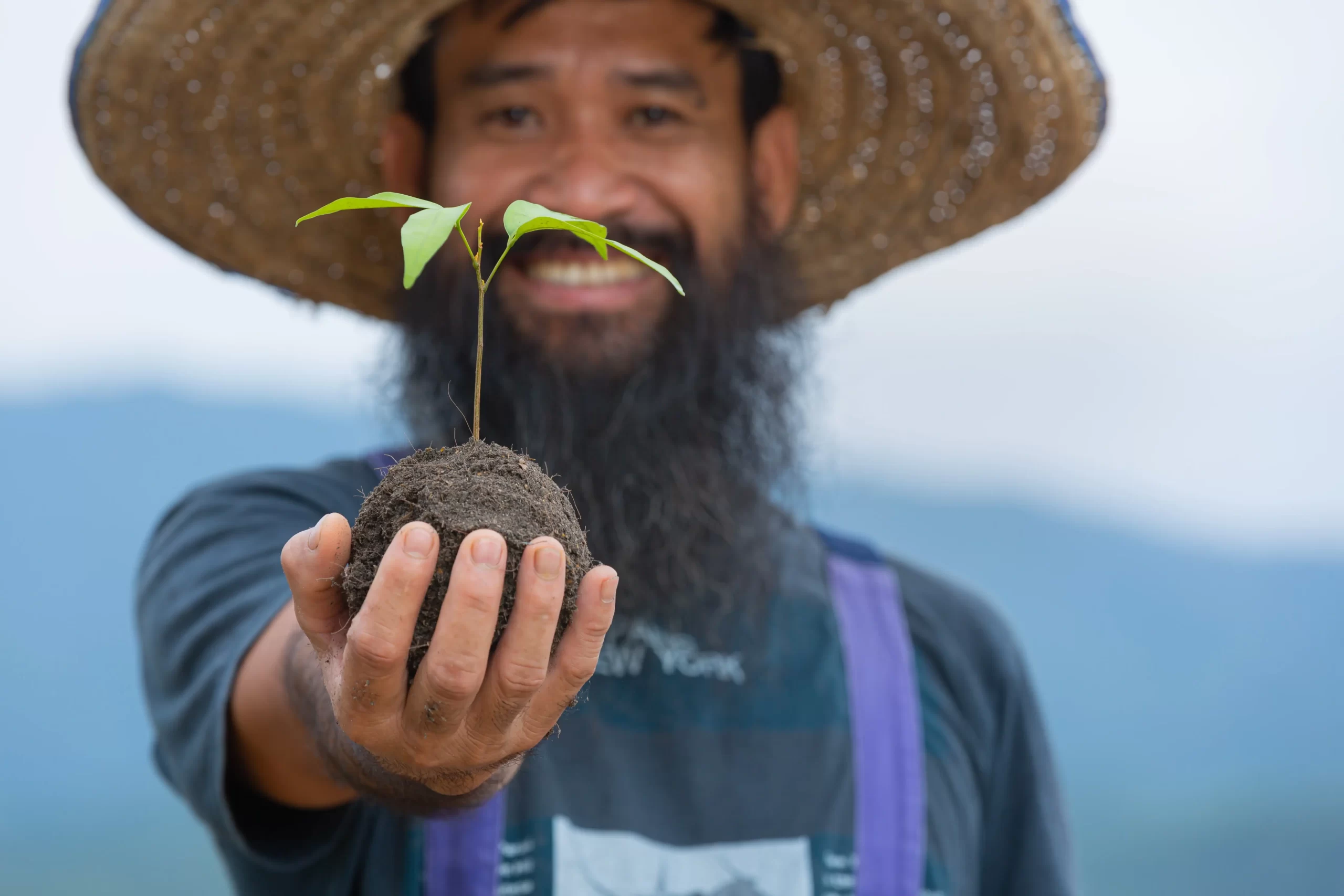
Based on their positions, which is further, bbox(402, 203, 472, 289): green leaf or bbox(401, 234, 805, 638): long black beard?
bbox(401, 234, 805, 638): long black beard

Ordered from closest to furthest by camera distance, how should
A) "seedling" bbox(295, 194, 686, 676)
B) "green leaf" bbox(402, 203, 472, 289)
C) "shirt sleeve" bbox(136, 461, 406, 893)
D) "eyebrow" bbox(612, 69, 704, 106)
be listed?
"green leaf" bbox(402, 203, 472, 289) → "seedling" bbox(295, 194, 686, 676) → "shirt sleeve" bbox(136, 461, 406, 893) → "eyebrow" bbox(612, 69, 704, 106)

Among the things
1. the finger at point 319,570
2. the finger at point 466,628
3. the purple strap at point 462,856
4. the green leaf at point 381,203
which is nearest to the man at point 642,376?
the purple strap at point 462,856

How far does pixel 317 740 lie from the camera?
4.26 feet

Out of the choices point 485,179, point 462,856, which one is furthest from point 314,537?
point 485,179

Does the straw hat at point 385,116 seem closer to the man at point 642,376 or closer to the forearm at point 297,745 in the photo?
the man at point 642,376

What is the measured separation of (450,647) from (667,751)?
1088 millimetres

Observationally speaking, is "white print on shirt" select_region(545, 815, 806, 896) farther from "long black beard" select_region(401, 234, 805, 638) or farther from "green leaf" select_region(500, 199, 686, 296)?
"green leaf" select_region(500, 199, 686, 296)

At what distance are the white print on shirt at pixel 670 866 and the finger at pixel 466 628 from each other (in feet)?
2.90

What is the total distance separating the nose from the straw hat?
1.13ft

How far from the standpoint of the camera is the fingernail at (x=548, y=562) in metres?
0.94

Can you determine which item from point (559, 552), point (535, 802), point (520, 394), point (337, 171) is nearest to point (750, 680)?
point (535, 802)

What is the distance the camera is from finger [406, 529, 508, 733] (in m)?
0.93

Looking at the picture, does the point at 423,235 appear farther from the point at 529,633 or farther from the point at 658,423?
the point at 658,423

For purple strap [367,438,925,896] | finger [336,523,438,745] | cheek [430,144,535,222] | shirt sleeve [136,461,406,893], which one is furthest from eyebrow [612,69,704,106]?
finger [336,523,438,745]
